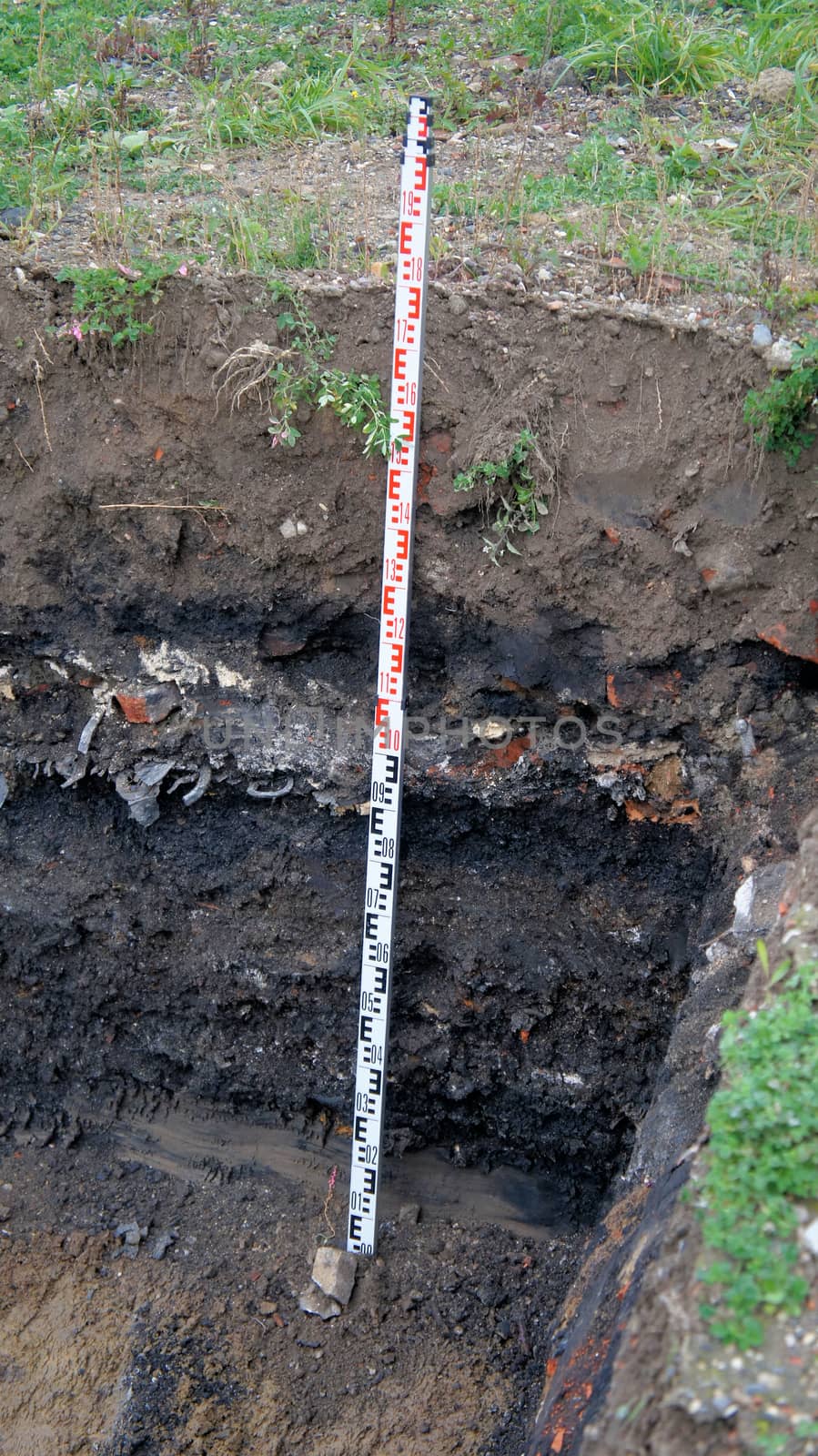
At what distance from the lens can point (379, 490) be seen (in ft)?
12.1

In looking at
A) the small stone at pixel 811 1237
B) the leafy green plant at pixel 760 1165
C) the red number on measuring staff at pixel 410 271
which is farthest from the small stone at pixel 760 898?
the red number on measuring staff at pixel 410 271

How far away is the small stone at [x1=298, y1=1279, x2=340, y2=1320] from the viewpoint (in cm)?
393

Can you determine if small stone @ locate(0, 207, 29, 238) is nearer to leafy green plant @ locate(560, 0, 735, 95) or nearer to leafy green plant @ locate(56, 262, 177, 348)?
leafy green plant @ locate(56, 262, 177, 348)

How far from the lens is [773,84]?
4387mm

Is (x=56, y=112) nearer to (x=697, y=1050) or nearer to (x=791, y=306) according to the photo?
(x=791, y=306)

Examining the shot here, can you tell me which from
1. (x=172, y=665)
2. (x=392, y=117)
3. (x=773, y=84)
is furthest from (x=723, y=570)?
(x=392, y=117)

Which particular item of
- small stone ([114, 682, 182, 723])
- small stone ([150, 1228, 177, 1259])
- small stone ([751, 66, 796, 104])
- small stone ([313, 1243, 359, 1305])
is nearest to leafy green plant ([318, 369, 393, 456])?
small stone ([114, 682, 182, 723])

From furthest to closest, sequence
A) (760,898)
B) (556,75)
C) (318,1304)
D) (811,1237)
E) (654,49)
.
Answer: (556,75)
(654,49)
(318,1304)
(760,898)
(811,1237)

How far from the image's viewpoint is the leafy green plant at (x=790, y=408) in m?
3.20

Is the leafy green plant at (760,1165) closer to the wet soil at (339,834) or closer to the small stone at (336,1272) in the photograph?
the wet soil at (339,834)

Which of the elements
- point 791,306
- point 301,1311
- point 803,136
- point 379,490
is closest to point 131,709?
point 379,490

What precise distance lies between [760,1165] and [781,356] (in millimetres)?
2553

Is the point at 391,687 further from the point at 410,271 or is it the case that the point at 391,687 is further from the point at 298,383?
the point at 410,271

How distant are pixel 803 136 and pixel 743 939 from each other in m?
3.28
